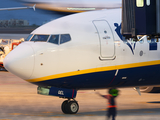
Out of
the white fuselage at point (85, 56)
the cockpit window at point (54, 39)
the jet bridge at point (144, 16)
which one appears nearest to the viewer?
the jet bridge at point (144, 16)

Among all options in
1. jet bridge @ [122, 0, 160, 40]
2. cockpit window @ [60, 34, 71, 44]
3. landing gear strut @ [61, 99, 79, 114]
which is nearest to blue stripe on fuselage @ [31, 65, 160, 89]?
landing gear strut @ [61, 99, 79, 114]

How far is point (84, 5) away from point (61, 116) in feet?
16.3

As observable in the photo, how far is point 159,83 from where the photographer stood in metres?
13.6

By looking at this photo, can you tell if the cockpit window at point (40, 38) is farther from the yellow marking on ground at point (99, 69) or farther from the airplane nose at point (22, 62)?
the yellow marking on ground at point (99, 69)

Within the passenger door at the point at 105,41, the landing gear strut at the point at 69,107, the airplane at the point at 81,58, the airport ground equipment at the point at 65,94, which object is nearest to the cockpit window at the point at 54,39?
the airplane at the point at 81,58

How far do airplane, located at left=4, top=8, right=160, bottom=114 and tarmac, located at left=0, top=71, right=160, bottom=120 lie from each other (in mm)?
846

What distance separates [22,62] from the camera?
457 inches

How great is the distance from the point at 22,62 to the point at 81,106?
4291mm

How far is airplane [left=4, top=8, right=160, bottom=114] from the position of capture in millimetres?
11812

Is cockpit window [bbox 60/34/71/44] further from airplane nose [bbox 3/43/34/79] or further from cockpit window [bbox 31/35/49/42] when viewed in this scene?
airplane nose [bbox 3/43/34/79]

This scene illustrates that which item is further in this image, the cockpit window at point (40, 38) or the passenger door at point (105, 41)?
the passenger door at point (105, 41)

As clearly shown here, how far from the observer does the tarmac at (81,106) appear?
12.4 meters

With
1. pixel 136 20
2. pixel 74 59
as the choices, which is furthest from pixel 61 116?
pixel 136 20

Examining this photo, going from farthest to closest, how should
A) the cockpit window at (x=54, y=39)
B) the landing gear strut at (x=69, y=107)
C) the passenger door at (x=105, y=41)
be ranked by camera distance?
the landing gear strut at (x=69, y=107) < the passenger door at (x=105, y=41) < the cockpit window at (x=54, y=39)
